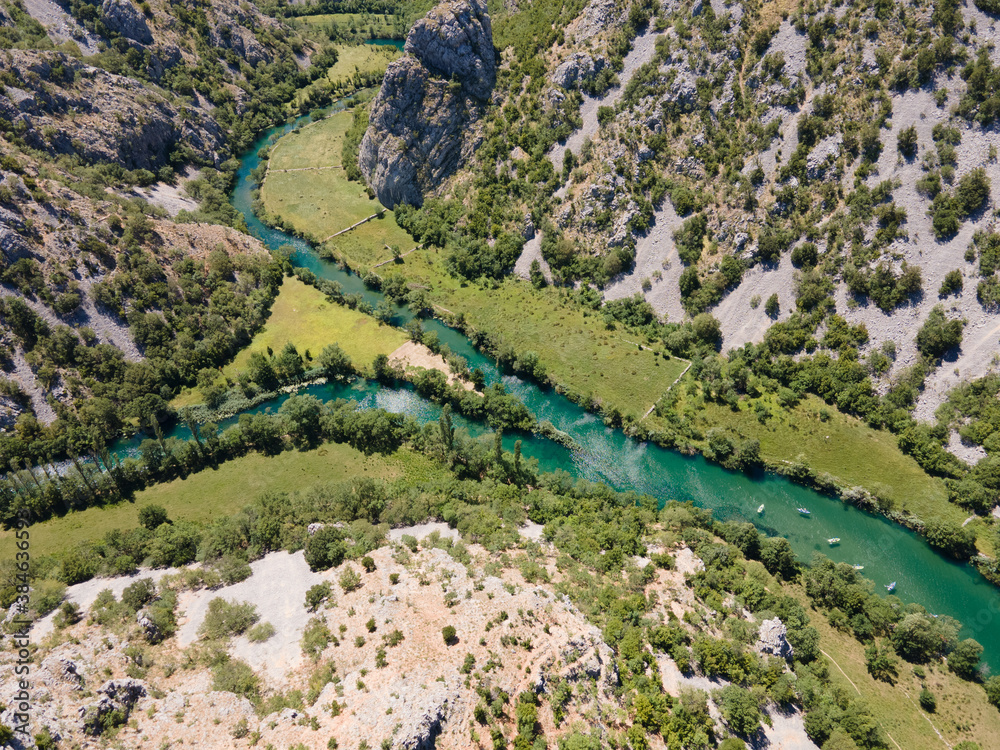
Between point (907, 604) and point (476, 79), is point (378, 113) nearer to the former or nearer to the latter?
point (476, 79)

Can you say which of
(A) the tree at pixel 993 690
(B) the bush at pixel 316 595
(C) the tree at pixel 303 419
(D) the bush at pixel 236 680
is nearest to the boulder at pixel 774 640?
(A) the tree at pixel 993 690

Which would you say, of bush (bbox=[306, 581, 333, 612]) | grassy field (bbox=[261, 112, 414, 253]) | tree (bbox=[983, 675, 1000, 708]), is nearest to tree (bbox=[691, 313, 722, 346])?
tree (bbox=[983, 675, 1000, 708])

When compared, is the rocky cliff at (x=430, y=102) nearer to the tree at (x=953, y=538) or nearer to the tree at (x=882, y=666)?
the tree at (x=953, y=538)

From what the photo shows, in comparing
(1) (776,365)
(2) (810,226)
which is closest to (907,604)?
(1) (776,365)

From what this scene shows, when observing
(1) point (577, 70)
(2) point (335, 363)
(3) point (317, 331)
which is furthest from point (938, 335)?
(3) point (317, 331)

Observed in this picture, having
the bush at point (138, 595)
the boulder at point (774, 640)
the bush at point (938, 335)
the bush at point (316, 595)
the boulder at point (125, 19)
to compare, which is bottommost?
the bush at point (138, 595)

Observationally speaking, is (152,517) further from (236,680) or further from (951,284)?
(951,284)

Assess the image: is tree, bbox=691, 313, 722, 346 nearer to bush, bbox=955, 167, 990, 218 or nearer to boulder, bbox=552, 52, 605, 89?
bush, bbox=955, 167, 990, 218
